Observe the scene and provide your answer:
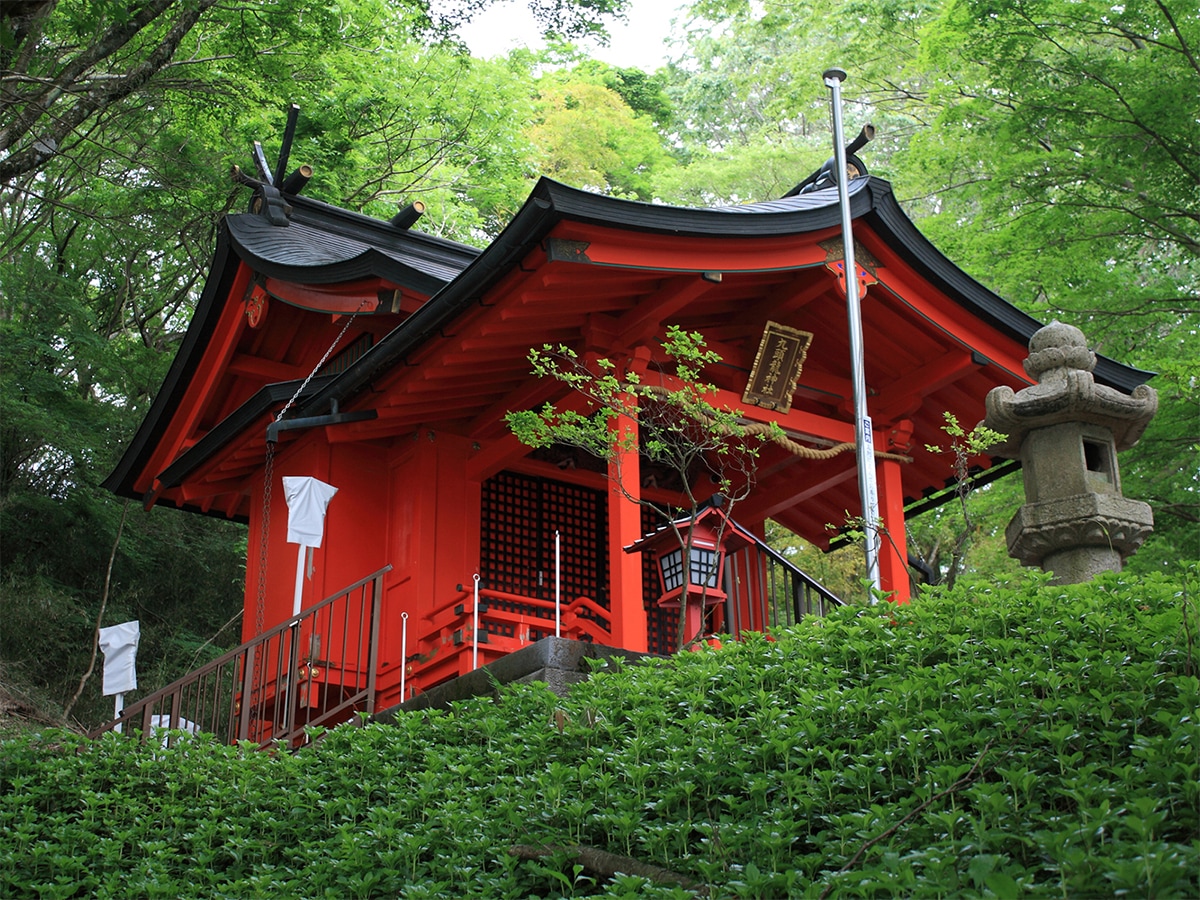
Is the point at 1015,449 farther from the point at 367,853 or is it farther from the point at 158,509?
the point at 158,509

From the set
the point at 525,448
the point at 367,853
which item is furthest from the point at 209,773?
the point at 525,448

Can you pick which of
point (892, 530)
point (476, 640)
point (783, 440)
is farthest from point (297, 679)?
point (892, 530)

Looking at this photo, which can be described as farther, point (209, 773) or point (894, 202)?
point (894, 202)

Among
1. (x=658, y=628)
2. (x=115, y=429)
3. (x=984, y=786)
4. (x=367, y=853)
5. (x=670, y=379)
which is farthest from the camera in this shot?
(x=115, y=429)

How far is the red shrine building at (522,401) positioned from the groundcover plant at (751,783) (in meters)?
1.58

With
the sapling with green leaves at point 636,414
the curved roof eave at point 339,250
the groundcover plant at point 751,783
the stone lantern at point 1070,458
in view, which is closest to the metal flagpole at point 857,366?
the sapling with green leaves at point 636,414

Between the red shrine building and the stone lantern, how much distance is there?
1903 millimetres

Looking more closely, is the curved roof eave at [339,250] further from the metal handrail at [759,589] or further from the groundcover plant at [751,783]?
the groundcover plant at [751,783]

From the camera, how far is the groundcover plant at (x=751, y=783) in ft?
13.0

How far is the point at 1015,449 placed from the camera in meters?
8.02

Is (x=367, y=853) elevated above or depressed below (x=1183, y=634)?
below

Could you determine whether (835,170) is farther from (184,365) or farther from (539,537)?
(184,365)

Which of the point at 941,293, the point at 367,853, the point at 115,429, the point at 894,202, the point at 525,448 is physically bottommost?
the point at 367,853

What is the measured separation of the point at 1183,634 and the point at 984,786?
1.52 metres
